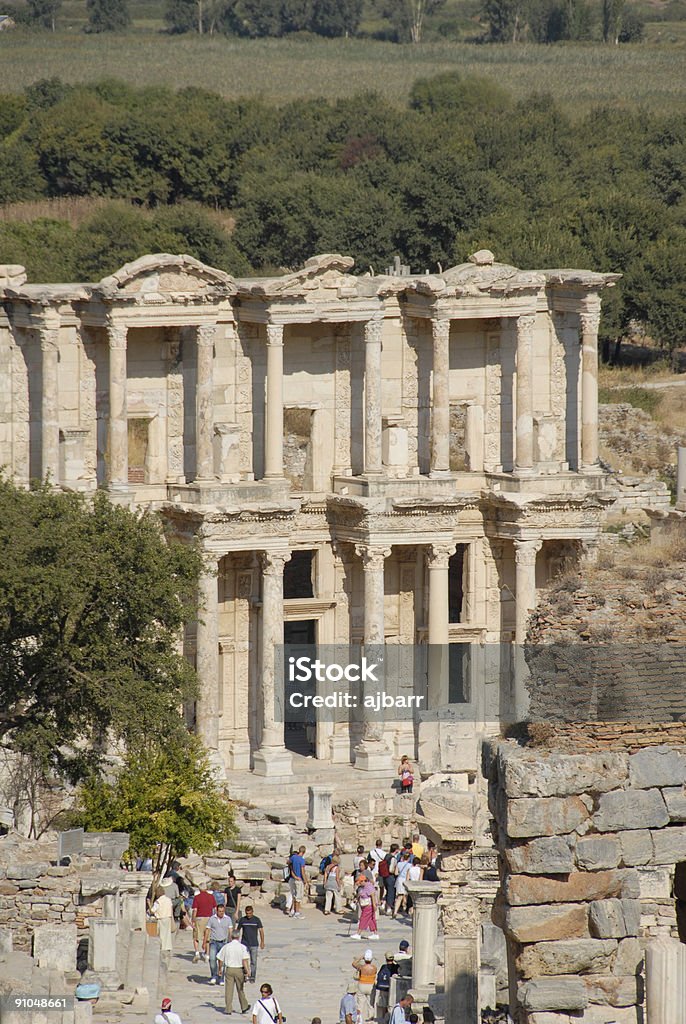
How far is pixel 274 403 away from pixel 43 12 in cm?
7558

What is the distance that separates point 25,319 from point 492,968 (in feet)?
61.8

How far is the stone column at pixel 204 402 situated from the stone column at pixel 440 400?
13.5 feet

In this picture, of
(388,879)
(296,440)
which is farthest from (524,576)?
(388,879)

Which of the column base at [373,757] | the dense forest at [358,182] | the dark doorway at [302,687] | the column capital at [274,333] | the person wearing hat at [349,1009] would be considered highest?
the dense forest at [358,182]

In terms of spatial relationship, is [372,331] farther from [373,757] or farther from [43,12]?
[43,12]

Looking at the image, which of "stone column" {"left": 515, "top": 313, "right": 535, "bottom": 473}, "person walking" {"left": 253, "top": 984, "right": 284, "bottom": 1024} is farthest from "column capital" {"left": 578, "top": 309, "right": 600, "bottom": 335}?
"person walking" {"left": 253, "top": 984, "right": 284, "bottom": 1024}

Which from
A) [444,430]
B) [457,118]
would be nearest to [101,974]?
[444,430]

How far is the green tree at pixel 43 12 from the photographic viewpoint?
115 m

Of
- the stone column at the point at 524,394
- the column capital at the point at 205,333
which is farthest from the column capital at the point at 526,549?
the column capital at the point at 205,333

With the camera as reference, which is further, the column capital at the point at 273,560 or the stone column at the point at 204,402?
the column capital at the point at 273,560

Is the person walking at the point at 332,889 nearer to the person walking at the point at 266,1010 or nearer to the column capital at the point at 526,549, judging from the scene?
the person walking at the point at 266,1010

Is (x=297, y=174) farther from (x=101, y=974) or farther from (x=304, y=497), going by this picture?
(x=101, y=974)

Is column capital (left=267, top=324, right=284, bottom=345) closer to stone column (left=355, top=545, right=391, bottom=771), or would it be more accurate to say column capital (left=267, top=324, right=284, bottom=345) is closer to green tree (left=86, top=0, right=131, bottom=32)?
stone column (left=355, top=545, right=391, bottom=771)

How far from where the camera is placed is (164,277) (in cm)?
4309
